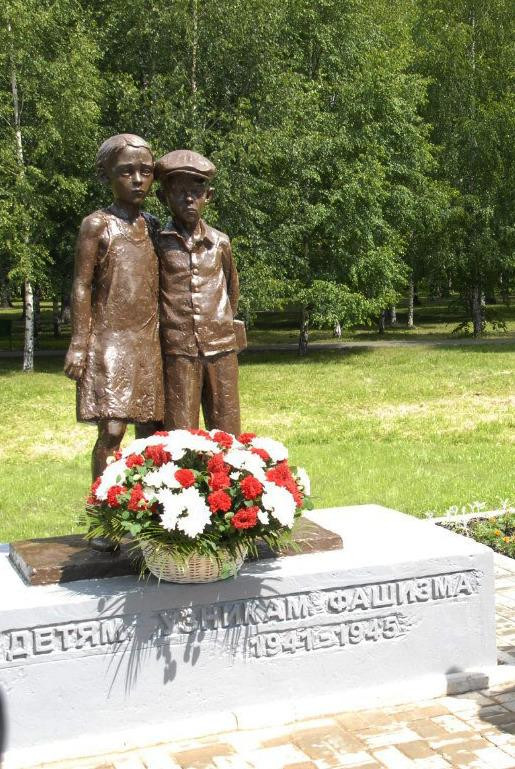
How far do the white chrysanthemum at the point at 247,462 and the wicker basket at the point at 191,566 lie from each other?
35cm

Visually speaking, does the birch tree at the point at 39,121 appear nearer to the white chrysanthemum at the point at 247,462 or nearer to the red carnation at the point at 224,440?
the red carnation at the point at 224,440

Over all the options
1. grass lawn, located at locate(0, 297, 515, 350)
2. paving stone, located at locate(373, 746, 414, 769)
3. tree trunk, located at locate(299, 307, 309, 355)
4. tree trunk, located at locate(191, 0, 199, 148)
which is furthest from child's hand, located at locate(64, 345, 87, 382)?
grass lawn, located at locate(0, 297, 515, 350)

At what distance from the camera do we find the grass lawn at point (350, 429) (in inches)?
373

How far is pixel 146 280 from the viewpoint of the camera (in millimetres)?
5309

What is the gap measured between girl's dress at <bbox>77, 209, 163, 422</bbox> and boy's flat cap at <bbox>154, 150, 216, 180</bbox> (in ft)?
1.18

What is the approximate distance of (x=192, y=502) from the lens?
4332mm

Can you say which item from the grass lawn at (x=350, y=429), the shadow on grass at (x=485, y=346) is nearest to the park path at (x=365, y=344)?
the shadow on grass at (x=485, y=346)

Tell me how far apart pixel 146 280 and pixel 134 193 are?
0.46 metres

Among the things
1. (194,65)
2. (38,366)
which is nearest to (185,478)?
(194,65)

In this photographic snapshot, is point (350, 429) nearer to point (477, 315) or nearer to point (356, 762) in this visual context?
point (356, 762)

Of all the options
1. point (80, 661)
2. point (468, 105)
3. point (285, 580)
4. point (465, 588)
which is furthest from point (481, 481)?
point (468, 105)

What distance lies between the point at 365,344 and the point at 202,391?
22365mm

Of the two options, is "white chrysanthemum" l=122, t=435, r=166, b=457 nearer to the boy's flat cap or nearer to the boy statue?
the boy statue

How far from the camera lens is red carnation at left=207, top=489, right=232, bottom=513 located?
14.4ft
